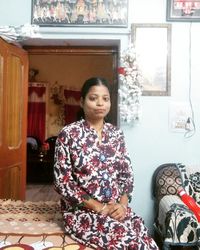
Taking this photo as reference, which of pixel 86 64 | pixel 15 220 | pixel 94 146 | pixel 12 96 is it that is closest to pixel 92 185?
pixel 94 146

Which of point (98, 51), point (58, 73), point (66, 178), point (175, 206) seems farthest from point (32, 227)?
point (58, 73)

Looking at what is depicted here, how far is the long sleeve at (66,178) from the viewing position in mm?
1611

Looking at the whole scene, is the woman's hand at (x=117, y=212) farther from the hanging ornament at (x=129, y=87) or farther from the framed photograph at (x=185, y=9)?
the framed photograph at (x=185, y=9)

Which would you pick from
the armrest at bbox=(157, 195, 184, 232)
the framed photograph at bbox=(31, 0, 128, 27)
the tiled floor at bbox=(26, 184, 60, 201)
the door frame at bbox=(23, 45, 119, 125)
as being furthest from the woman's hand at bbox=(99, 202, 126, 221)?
the tiled floor at bbox=(26, 184, 60, 201)

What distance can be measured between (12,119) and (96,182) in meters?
1.66

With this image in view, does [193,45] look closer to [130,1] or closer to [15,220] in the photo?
[130,1]

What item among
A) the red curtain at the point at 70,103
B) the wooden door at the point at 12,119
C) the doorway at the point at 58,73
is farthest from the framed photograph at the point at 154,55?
the red curtain at the point at 70,103

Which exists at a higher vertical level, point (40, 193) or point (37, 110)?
point (37, 110)

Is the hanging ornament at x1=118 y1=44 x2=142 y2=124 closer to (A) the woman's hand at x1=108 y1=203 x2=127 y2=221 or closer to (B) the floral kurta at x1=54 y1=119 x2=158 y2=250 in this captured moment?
(B) the floral kurta at x1=54 y1=119 x2=158 y2=250

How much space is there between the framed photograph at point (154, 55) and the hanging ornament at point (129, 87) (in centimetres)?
11

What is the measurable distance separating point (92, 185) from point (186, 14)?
2.00 m

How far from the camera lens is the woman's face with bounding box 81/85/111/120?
172 cm

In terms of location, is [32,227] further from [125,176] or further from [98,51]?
[98,51]

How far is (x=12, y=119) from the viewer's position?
305 centimetres
